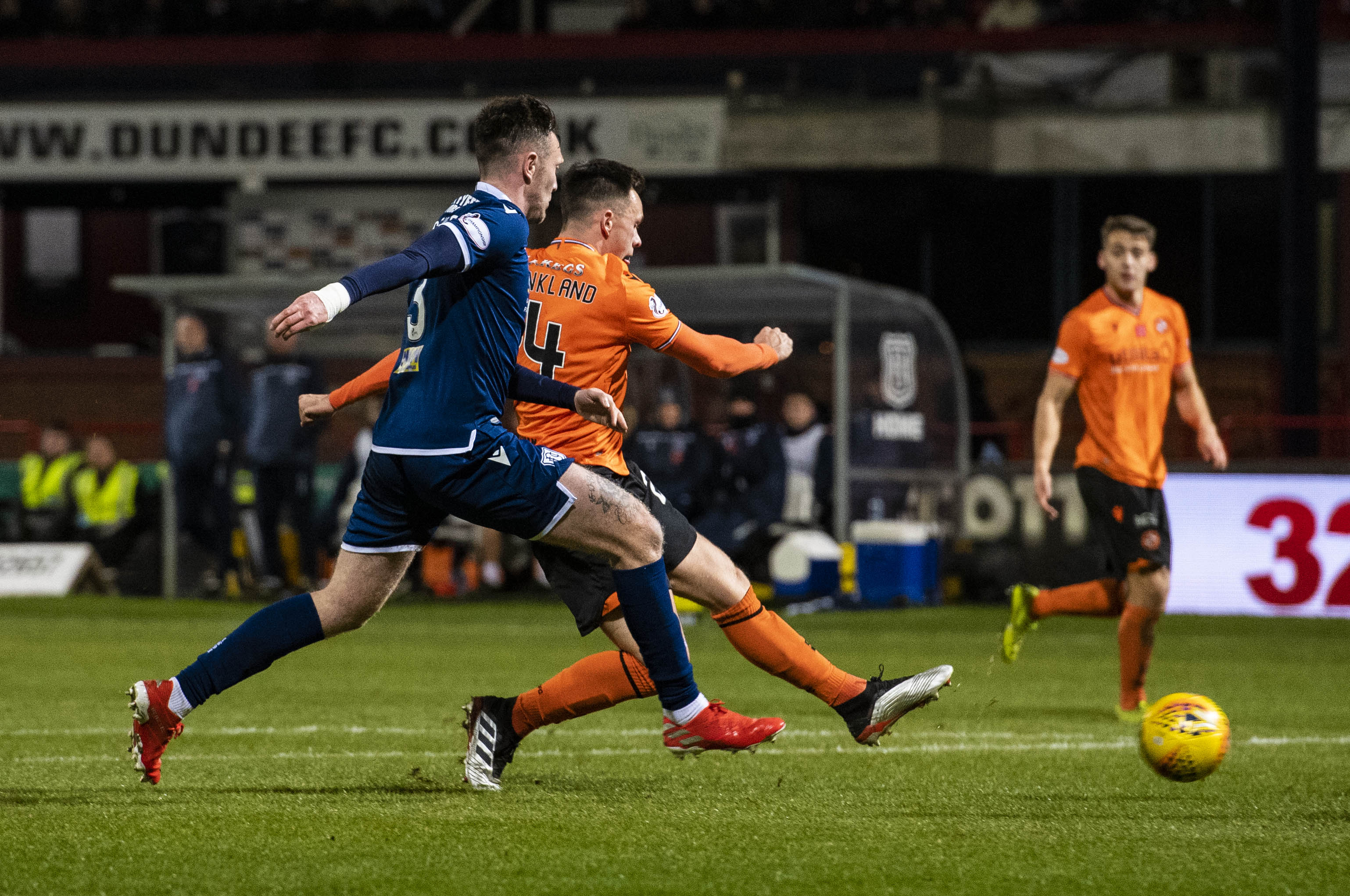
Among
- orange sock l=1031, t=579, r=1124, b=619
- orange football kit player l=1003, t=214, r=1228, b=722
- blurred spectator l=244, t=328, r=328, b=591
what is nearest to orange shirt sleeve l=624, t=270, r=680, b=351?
orange football kit player l=1003, t=214, r=1228, b=722

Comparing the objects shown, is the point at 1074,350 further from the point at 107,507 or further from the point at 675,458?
the point at 107,507

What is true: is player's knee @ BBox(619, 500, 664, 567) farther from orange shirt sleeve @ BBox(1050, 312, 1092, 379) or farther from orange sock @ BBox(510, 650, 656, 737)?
orange shirt sleeve @ BBox(1050, 312, 1092, 379)

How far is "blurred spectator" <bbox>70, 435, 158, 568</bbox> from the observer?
18.0m

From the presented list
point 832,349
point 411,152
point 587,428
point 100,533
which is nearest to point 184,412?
point 100,533

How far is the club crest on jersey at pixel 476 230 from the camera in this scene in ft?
18.2

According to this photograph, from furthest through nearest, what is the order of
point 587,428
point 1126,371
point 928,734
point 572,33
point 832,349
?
point 572,33, point 832,349, point 1126,371, point 928,734, point 587,428

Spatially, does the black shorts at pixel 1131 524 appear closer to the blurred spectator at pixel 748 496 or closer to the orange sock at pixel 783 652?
the orange sock at pixel 783 652

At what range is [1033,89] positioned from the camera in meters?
25.3

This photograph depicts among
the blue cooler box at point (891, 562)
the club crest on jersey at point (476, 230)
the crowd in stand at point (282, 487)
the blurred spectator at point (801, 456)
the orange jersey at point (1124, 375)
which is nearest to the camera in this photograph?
the club crest on jersey at point (476, 230)

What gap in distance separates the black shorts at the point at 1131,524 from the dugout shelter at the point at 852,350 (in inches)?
295

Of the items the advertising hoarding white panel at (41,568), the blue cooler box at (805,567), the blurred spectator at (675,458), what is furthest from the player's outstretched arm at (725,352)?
the advertising hoarding white panel at (41,568)

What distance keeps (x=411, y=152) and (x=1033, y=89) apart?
7833 millimetres

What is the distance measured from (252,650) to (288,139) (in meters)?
19.7

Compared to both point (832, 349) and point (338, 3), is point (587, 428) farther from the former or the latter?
point (338, 3)
